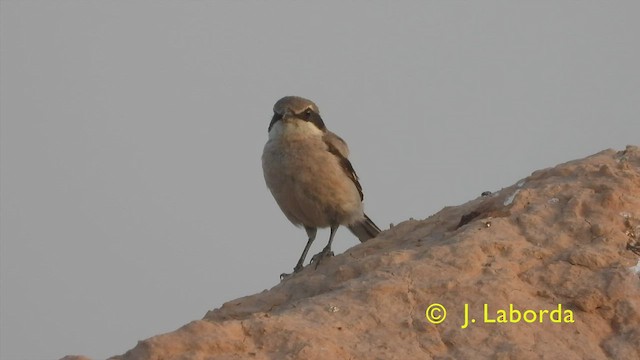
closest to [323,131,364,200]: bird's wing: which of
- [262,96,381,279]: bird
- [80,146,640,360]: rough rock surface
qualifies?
[262,96,381,279]: bird

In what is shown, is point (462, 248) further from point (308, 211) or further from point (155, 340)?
point (308, 211)

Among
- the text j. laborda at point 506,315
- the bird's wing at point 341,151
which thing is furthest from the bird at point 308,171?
the text j. laborda at point 506,315

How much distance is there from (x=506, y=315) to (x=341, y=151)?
448 cm

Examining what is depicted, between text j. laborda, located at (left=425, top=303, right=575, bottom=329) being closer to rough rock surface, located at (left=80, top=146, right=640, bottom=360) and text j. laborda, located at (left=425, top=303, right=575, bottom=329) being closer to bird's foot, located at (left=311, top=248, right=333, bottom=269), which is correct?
rough rock surface, located at (left=80, top=146, right=640, bottom=360)

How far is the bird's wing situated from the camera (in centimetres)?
984

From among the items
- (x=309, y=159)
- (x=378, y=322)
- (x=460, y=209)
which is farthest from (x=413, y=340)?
(x=309, y=159)

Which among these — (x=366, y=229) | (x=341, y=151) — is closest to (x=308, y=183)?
(x=341, y=151)

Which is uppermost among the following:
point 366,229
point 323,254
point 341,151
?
point 341,151

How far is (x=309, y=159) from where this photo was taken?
9.49m

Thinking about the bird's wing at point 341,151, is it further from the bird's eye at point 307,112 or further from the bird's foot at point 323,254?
the bird's foot at point 323,254

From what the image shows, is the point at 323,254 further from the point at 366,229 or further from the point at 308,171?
the point at 366,229

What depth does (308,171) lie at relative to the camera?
9.46 metres

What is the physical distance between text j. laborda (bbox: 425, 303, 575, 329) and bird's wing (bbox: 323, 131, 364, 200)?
4231 millimetres

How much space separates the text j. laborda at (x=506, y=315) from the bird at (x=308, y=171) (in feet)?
11.5
